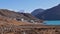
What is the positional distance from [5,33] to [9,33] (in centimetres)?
58

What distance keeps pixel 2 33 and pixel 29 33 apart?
298 centimetres

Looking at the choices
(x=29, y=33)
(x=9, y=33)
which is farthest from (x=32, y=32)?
(x=9, y=33)

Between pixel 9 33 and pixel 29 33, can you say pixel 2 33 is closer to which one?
pixel 9 33

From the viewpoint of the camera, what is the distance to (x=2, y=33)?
2142 cm

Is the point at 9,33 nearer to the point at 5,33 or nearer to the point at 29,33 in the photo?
the point at 5,33

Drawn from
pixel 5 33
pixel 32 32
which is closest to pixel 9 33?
pixel 5 33

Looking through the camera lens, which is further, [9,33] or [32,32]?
[9,33]

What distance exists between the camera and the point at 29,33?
20.4 m

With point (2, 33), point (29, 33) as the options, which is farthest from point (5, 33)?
point (29, 33)

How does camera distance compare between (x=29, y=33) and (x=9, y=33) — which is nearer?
(x=29, y=33)

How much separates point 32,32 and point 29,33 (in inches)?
23.2

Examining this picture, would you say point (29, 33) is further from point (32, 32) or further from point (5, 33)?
point (5, 33)

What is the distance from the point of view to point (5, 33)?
863 inches

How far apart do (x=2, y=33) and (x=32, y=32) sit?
3.16 meters
